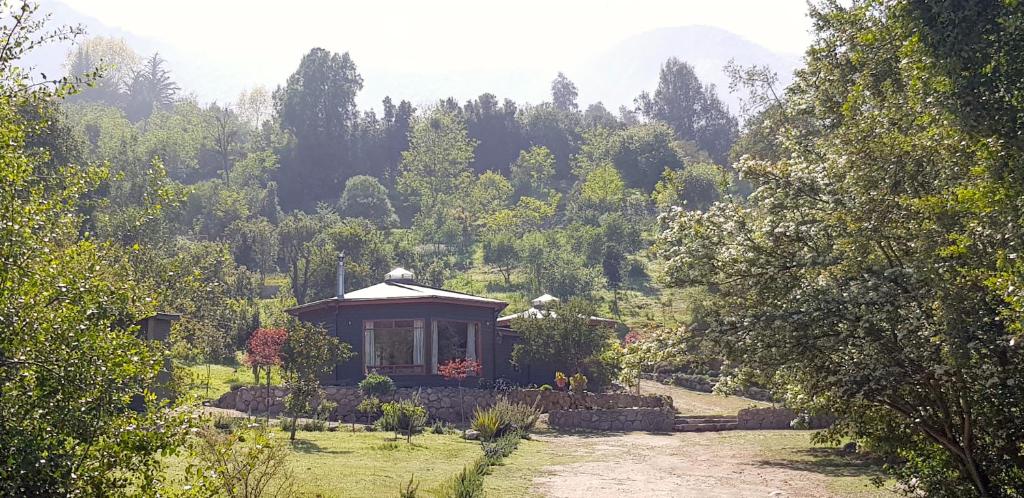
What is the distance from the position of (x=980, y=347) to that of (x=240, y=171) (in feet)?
245

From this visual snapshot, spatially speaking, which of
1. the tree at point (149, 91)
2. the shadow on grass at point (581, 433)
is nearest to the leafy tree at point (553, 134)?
the tree at point (149, 91)

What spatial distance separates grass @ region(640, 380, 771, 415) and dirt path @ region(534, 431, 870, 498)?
5.40 meters

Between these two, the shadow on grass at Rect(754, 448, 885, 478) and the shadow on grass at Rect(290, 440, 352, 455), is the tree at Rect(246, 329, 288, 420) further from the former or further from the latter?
the shadow on grass at Rect(754, 448, 885, 478)

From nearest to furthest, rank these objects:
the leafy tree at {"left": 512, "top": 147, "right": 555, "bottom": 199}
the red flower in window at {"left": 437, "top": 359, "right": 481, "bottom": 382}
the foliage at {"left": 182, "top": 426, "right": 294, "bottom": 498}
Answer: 1. the foliage at {"left": 182, "top": 426, "right": 294, "bottom": 498}
2. the red flower in window at {"left": 437, "top": 359, "right": 481, "bottom": 382}
3. the leafy tree at {"left": 512, "top": 147, "right": 555, "bottom": 199}

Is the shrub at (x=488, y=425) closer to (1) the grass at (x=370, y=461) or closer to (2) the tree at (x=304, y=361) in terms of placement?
(1) the grass at (x=370, y=461)

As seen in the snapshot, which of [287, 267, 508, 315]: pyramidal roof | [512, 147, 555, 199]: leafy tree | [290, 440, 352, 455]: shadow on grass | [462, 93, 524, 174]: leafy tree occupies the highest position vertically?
[462, 93, 524, 174]: leafy tree

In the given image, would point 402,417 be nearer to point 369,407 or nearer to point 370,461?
point 369,407

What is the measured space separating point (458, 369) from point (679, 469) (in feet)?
39.8

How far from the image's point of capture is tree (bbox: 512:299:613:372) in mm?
32500

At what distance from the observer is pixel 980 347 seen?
353 inches

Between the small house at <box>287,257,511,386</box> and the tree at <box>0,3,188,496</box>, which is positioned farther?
the small house at <box>287,257,511,386</box>

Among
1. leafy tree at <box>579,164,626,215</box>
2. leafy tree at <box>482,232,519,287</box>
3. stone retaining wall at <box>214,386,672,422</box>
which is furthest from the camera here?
leafy tree at <box>579,164,626,215</box>

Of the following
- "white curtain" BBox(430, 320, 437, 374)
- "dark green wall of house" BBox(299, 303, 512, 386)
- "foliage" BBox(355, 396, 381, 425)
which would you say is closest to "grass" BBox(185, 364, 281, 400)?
"dark green wall of house" BBox(299, 303, 512, 386)

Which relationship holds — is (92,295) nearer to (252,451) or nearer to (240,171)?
(252,451)
